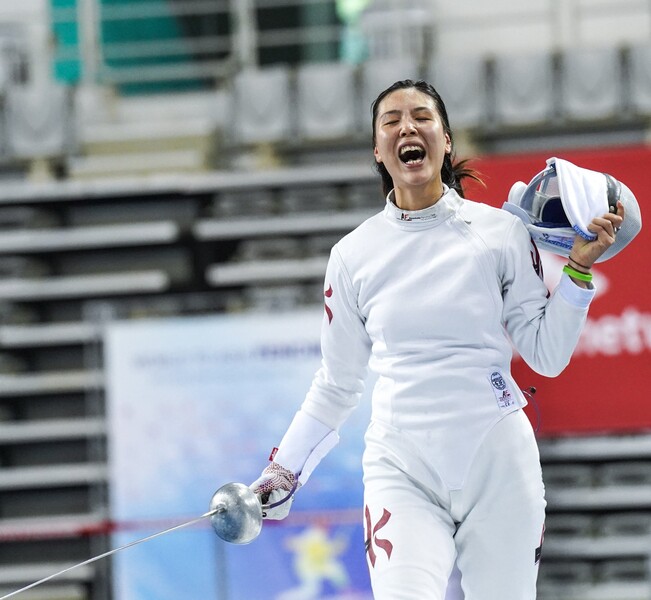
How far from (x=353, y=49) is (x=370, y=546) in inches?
230

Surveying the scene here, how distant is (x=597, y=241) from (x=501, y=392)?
291mm

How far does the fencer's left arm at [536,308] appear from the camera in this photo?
6.30 feet

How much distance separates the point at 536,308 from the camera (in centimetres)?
200

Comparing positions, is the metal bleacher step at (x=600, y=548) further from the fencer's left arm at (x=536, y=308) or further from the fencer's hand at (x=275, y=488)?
the fencer's left arm at (x=536, y=308)

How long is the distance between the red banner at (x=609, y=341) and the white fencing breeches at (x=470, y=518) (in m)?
3.64

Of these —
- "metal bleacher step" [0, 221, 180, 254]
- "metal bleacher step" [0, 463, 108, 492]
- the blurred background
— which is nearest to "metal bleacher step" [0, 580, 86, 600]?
the blurred background

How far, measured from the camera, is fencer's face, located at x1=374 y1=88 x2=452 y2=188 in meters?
2.04

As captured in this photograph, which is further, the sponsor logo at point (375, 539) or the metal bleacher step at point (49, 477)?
the metal bleacher step at point (49, 477)

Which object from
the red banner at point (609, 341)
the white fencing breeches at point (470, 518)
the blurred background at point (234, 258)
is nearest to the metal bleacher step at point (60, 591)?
the blurred background at point (234, 258)

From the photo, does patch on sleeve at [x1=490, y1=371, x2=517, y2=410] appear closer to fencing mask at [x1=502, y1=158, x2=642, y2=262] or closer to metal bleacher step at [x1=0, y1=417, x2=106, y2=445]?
fencing mask at [x1=502, y1=158, x2=642, y2=262]

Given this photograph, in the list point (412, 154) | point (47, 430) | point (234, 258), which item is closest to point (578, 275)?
point (412, 154)

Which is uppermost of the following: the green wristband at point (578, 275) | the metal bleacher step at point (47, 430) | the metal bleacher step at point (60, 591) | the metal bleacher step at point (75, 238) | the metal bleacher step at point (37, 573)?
the green wristband at point (578, 275)

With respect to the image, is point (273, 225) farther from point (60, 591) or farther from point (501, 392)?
point (501, 392)

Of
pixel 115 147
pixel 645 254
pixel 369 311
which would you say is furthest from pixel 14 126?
pixel 369 311
